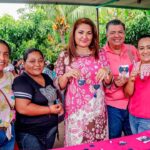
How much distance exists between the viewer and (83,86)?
2.63m

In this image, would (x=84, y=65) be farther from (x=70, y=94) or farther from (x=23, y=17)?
(x=23, y=17)

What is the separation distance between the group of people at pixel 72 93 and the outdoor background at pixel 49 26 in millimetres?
9300

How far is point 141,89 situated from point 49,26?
11.0 metres

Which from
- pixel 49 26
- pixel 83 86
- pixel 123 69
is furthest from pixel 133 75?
pixel 49 26

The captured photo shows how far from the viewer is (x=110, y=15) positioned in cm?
1379

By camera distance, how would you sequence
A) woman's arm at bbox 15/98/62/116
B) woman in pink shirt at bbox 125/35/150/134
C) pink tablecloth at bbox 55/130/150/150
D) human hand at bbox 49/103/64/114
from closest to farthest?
pink tablecloth at bbox 55/130/150/150, woman's arm at bbox 15/98/62/116, human hand at bbox 49/103/64/114, woman in pink shirt at bbox 125/35/150/134

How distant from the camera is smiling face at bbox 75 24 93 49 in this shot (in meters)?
2.66

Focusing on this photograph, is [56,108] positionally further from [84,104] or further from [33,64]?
[33,64]

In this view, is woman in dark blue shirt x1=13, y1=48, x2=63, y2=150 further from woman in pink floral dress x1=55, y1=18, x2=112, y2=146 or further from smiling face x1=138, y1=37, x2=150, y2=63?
smiling face x1=138, y1=37, x2=150, y2=63

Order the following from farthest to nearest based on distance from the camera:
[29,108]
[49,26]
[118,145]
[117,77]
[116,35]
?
[49,26] → [116,35] → [117,77] → [29,108] → [118,145]

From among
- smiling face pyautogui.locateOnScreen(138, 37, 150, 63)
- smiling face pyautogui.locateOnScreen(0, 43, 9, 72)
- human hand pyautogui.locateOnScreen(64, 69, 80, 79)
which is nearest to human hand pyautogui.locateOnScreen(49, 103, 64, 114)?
human hand pyautogui.locateOnScreen(64, 69, 80, 79)

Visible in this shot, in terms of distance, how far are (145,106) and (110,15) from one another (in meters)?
11.6

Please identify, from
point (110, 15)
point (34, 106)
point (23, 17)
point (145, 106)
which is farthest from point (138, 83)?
point (23, 17)

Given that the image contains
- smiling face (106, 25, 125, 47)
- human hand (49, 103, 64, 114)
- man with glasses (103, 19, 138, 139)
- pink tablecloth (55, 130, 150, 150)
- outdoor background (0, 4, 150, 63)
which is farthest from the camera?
outdoor background (0, 4, 150, 63)
